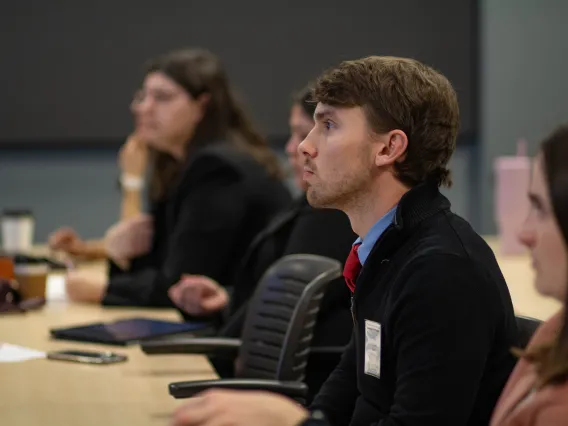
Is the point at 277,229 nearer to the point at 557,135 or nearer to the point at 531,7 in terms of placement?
the point at 557,135

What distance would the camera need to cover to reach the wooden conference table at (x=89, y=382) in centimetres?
186

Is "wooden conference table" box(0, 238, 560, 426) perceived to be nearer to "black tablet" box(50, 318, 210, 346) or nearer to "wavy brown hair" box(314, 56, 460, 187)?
"black tablet" box(50, 318, 210, 346)

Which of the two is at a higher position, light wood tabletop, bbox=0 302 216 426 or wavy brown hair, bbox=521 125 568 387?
wavy brown hair, bbox=521 125 568 387

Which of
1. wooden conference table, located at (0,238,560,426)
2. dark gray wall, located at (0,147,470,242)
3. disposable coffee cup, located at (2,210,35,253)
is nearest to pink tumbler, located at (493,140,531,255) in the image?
wooden conference table, located at (0,238,560,426)

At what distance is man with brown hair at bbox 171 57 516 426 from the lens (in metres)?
1.45

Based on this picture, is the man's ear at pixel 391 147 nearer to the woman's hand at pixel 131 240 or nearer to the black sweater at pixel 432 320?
the black sweater at pixel 432 320

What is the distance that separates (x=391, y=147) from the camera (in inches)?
63.7

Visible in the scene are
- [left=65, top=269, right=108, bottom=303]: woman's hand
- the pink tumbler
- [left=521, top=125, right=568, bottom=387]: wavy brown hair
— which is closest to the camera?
[left=521, top=125, right=568, bottom=387]: wavy brown hair

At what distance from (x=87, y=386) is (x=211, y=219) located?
1128mm

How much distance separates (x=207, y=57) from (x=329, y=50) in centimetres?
180

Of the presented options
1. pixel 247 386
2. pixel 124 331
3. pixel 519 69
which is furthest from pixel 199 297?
pixel 519 69

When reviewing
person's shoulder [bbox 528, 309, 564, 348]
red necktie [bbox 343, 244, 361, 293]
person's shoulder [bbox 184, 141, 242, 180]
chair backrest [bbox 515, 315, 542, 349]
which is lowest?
person's shoulder [bbox 184, 141, 242, 180]

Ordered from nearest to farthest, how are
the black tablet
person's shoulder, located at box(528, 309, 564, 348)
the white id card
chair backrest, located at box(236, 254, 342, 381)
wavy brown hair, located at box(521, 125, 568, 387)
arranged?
1. wavy brown hair, located at box(521, 125, 568, 387)
2. person's shoulder, located at box(528, 309, 564, 348)
3. the white id card
4. chair backrest, located at box(236, 254, 342, 381)
5. the black tablet

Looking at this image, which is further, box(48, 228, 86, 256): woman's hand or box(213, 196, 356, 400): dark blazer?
box(48, 228, 86, 256): woman's hand
